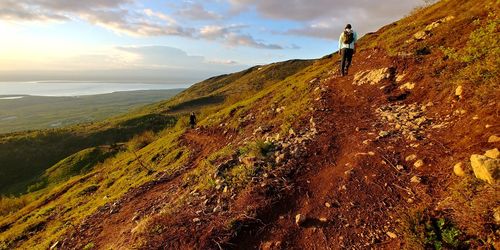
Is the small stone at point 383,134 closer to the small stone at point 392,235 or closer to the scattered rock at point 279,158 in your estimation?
the scattered rock at point 279,158

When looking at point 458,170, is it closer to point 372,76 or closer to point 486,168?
point 486,168

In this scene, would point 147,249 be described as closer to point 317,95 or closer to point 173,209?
point 173,209

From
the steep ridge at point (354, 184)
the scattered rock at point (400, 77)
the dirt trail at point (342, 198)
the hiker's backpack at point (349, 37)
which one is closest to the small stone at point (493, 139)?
the steep ridge at point (354, 184)

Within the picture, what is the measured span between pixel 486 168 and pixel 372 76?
1349cm

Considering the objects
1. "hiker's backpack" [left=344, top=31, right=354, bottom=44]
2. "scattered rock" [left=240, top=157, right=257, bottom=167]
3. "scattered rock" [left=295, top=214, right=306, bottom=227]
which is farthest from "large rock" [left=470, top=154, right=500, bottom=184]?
"hiker's backpack" [left=344, top=31, right=354, bottom=44]

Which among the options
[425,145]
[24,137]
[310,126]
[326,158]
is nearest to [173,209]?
[326,158]

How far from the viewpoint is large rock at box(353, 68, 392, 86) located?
19.3 metres

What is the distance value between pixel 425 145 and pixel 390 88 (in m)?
7.95

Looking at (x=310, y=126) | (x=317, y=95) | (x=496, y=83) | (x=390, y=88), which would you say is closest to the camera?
(x=496, y=83)

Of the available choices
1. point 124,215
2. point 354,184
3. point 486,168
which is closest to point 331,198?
point 354,184

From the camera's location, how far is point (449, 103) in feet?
41.0

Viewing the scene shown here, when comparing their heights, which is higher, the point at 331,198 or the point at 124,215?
the point at 331,198

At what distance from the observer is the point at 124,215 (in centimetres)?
1448

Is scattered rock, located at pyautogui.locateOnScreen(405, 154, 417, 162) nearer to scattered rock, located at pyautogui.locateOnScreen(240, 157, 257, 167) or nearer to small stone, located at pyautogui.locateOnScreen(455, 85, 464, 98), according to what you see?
small stone, located at pyautogui.locateOnScreen(455, 85, 464, 98)
